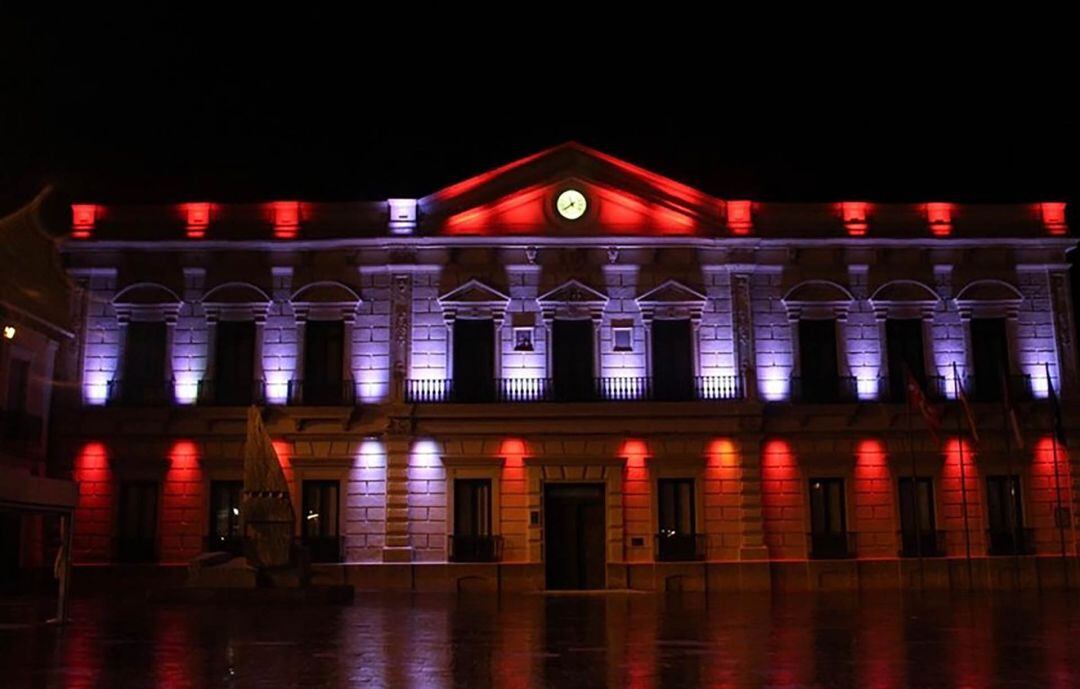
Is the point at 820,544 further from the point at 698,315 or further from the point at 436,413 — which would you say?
the point at 436,413

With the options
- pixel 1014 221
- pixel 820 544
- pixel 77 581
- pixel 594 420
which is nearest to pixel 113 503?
pixel 77 581

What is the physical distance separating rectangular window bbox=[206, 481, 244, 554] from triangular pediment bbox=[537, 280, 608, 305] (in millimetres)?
9881

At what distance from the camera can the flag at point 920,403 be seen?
90.9 feet

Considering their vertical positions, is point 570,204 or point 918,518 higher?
point 570,204

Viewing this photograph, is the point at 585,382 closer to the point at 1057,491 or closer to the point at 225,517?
the point at 225,517

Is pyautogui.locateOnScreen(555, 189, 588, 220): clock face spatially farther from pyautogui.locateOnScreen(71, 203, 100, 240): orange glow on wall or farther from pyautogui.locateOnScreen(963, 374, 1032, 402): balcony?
pyautogui.locateOnScreen(71, 203, 100, 240): orange glow on wall

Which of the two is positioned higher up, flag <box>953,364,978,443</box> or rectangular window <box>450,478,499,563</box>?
flag <box>953,364,978,443</box>

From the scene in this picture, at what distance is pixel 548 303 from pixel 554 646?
16.4 m

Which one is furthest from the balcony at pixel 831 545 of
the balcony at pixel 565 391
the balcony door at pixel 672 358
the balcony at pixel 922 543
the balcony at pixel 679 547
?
the balcony door at pixel 672 358

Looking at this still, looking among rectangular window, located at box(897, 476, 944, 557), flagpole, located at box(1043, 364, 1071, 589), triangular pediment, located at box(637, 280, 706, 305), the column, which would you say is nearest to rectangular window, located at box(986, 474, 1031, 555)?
flagpole, located at box(1043, 364, 1071, 589)

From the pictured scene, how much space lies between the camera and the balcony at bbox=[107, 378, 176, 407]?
97.0 ft

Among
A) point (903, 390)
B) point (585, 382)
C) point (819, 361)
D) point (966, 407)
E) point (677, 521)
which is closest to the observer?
point (966, 407)

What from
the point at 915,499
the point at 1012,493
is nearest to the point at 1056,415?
the point at 1012,493

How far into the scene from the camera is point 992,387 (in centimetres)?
3045
